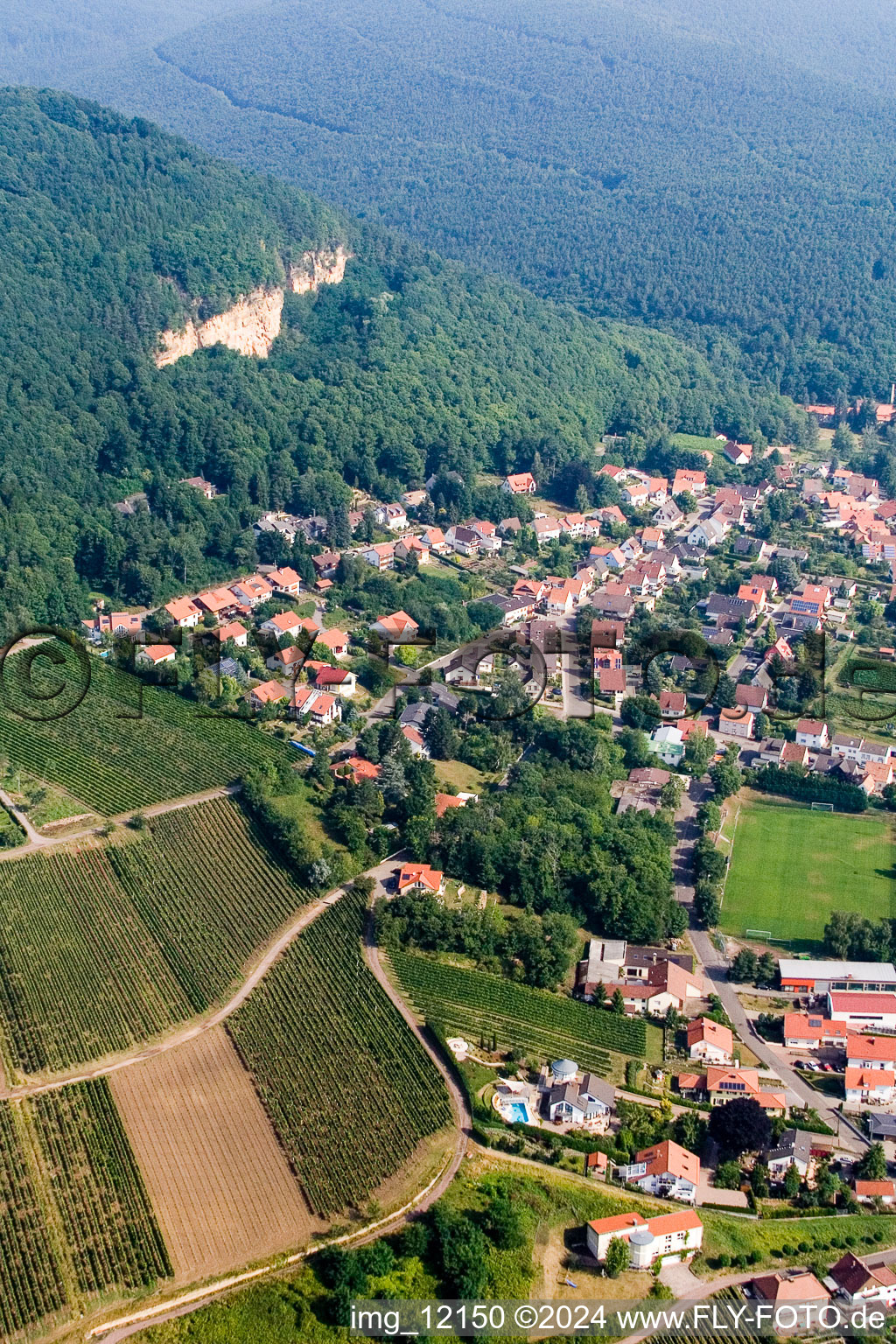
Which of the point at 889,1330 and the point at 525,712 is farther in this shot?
the point at 525,712

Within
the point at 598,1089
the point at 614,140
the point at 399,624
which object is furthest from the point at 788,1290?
the point at 614,140

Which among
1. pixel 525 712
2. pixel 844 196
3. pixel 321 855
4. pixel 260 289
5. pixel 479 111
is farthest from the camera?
pixel 479 111

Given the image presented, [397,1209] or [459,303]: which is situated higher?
[459,303]

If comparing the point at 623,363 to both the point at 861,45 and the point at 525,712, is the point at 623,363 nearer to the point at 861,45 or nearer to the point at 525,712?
the point at 525,712

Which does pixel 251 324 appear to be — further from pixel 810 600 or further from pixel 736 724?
pixel 736 724

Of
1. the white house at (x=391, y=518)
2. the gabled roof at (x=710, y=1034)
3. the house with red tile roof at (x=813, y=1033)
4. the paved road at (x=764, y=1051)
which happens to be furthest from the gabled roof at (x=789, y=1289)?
the white house at (x=391, y=518)

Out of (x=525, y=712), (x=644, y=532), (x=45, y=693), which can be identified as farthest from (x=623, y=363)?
(x=45, y=693)

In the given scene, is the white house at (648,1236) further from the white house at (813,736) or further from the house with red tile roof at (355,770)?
the white house at (813,736)
